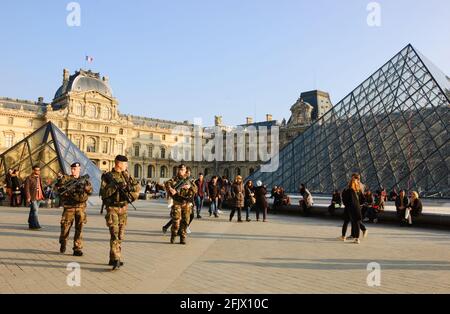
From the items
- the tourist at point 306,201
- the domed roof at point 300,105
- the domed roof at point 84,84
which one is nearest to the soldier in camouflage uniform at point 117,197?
the tourist at point 306,201

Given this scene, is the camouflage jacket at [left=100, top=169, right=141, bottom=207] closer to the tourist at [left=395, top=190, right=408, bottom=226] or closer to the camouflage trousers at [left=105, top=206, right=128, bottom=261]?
the camouflage trousers at [left=105, top=206, right=128, bottom=261]

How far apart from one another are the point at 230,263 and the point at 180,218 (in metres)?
2.12

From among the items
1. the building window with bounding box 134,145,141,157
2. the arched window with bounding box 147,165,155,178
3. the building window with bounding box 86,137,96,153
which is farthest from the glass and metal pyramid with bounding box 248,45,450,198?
the arched window with bounding box 147,165,155,178

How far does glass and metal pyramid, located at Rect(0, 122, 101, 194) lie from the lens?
18.1 m

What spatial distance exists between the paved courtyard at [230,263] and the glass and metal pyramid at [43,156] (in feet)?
31.8

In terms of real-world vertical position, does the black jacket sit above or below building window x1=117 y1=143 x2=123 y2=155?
below

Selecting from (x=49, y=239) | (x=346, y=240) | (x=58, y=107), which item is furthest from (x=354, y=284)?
(x=58, y=107)

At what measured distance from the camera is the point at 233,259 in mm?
5781

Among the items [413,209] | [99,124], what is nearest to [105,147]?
[99,124]

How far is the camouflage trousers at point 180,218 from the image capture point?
720 cm

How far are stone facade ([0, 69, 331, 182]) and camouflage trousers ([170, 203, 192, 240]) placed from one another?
5704cm

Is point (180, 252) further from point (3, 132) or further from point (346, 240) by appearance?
point (3, 132)

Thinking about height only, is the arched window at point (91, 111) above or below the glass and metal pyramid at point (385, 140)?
above

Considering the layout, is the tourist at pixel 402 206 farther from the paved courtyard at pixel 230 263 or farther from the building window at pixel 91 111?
the building window at pixel 91 111
